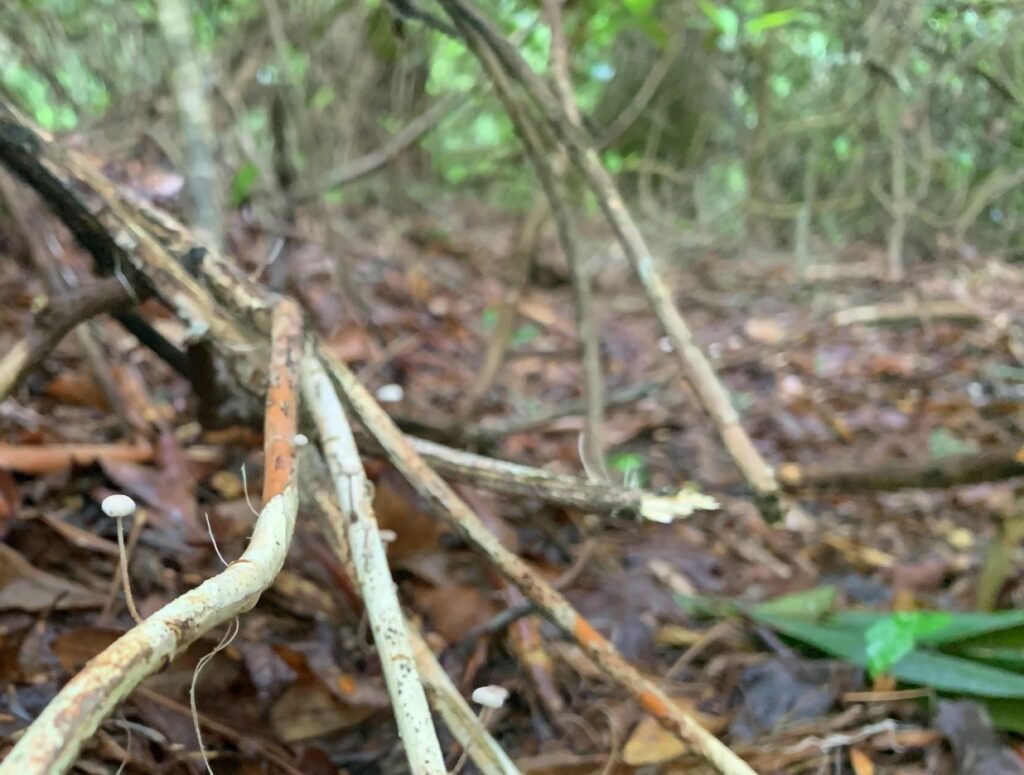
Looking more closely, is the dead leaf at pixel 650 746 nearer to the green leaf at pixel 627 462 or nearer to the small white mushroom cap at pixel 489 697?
the small white mushroom cap at pixel 489 697

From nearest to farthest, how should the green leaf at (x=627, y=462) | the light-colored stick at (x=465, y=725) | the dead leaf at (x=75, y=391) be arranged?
the light-colored stick at (x=465, y=725), the dead leaf at (x=75, y=391), the green leaf at (x=627, y=462)

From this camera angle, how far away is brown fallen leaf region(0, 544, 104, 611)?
1088mm

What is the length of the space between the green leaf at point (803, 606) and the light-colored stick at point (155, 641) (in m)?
0.99

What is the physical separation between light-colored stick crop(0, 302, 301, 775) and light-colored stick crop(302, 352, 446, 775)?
0.40 ft

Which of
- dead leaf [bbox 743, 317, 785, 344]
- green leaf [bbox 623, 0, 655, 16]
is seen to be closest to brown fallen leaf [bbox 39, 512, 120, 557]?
green leaf [bbox 623, 0, 655, 16]

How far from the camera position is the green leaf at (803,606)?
1.40m

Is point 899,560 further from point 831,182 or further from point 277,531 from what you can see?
point 831,182

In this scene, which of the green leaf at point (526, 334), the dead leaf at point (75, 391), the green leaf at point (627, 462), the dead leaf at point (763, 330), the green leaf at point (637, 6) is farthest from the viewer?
the dead leaf at point (763, 330)

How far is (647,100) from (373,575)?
3943mm

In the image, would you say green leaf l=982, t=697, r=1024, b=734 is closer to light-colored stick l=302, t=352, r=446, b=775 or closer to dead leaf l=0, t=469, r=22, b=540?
light-colored stick l=302, t=352, r=446, b=775

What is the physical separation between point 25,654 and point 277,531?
0.63m

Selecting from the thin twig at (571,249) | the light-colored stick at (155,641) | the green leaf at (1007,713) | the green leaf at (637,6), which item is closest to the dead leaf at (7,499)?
the light-colored stick at (155,641)

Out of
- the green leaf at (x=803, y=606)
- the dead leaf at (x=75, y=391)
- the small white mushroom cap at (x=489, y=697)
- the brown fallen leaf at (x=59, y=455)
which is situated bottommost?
the green leaf at (x=803, y=606)

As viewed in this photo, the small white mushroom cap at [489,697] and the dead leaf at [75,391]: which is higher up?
the dead leaf at [75,391]
